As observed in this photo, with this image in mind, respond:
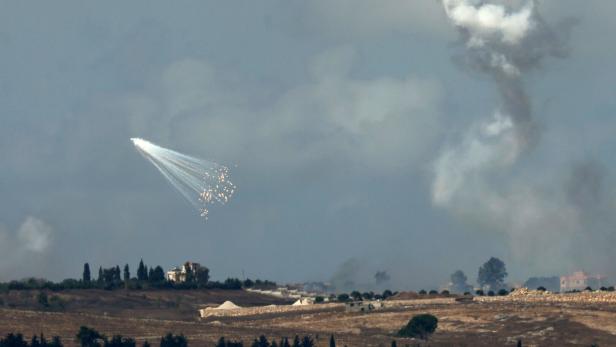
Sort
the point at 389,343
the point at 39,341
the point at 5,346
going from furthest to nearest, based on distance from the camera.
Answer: the point at 389,343
the point at 39,341
the point at 5,346

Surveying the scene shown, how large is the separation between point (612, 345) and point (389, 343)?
95.5ft

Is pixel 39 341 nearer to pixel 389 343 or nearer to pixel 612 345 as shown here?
pixel 389 343

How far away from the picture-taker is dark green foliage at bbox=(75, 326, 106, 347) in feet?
614

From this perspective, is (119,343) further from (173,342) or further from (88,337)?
(88,337)

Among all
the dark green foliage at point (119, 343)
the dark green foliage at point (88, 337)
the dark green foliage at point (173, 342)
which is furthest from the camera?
the dark green foliage at point (88, 337)

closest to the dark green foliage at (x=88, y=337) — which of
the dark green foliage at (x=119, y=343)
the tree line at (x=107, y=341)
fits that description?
the tree line at (x=107, y=341)

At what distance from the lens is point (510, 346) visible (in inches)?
7795

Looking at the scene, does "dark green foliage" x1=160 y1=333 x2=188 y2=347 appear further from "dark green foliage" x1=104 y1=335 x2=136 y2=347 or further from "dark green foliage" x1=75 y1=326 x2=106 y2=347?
"dark green foliage" x1=75 y1=326 x2=106 y2=347

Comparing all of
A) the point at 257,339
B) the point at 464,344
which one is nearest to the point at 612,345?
the point at 464,344

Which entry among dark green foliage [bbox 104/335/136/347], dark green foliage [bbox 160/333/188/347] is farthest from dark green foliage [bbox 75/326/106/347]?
dark green foliage [bbox 160/333/188/347]

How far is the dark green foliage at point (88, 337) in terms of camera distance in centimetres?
18700

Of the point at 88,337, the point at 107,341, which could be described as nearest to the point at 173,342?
the point at 107,341

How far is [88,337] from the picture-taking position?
620ft

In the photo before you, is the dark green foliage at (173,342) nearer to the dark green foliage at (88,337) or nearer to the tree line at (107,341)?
the tree line at (107,341)
